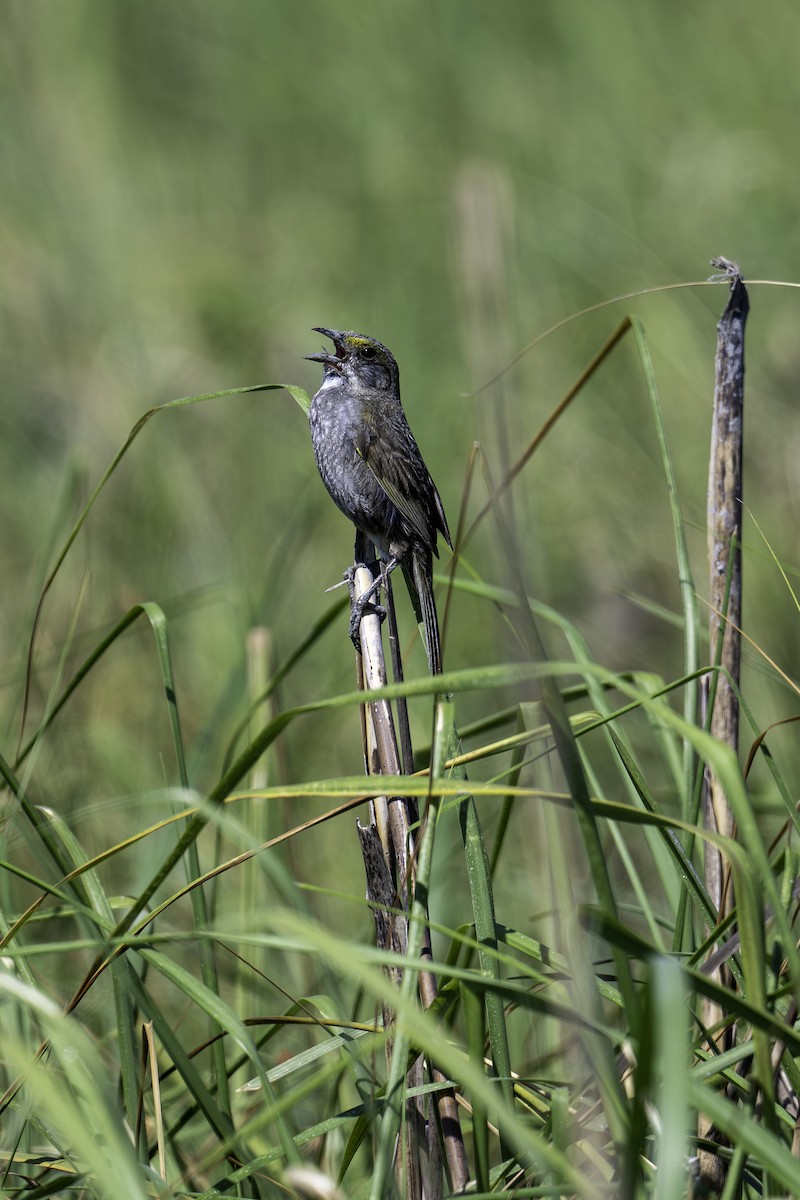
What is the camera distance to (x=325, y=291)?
7598 mm

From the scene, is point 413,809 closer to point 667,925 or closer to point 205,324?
point 667,925

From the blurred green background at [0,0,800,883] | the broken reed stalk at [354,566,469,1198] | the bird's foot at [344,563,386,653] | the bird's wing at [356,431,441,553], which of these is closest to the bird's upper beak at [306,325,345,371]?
the bird's wing at [356,431,441,553]

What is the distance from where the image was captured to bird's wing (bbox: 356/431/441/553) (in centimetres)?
372

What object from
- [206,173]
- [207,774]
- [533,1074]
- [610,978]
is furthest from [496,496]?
[206,173]

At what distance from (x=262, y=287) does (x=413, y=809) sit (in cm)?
598

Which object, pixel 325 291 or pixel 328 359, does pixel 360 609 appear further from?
pixel 325 291

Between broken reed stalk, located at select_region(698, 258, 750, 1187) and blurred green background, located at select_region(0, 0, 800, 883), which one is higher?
blurred green background, located at select_region(0, 0, 800, 883)

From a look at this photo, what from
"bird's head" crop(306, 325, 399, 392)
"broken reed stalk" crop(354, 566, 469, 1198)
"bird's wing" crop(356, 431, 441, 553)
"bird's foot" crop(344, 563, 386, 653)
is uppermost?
"bird's head" crop(306, 325, 399, 392)

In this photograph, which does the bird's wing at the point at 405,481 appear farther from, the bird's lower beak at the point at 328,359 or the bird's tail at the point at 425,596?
the bird's lower beak at the point at 328,359

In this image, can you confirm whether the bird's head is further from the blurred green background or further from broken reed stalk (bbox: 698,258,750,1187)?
broken reed stalk (bbox: 698,258,750,1187)

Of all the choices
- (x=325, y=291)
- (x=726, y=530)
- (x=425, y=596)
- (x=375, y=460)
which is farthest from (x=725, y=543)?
(x=325, y=291)

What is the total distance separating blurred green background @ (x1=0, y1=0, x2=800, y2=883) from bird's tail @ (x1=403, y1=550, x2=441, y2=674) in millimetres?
461

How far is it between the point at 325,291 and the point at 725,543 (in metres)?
5.69

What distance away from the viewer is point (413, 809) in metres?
2.17
